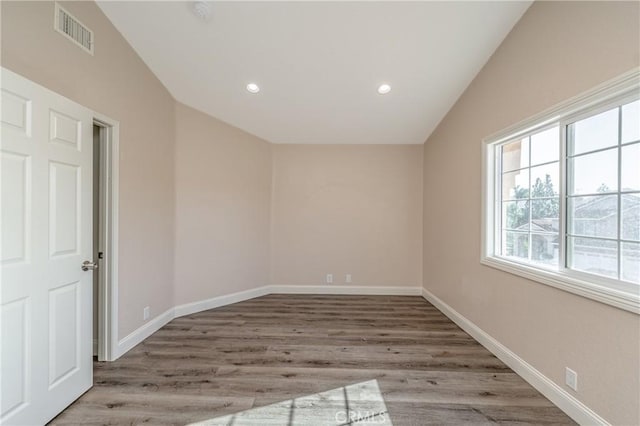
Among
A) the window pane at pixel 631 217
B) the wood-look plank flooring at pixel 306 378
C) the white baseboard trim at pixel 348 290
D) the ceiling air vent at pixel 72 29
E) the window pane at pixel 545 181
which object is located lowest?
the wood-look plank flooring at pixel 306 378

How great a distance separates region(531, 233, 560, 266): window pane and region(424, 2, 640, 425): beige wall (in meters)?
0.25

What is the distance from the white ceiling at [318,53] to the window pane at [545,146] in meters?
1.04

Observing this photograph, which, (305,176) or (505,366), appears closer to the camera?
(505,366)

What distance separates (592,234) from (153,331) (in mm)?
4089

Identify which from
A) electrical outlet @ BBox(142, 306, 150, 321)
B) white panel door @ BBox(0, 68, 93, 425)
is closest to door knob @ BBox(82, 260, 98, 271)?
white panel door @ BBox(0, 68, 93, 425)

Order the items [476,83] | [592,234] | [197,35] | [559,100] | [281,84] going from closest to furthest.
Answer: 1. [592,234]
2. [559,100]
3. [197,35]
4. [476,83]
5. [281,84]

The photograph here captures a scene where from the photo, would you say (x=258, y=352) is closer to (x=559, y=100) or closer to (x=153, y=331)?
(x=153, y=331)

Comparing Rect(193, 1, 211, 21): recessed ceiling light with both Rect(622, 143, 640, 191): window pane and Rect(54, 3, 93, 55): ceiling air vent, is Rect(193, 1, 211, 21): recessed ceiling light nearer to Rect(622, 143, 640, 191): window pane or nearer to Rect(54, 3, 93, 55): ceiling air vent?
Rect(54, 3, 93, 55): ceiling air vent

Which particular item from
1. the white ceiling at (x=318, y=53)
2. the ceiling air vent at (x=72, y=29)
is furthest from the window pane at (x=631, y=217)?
the ceiling air vent at (x=72, y=29)

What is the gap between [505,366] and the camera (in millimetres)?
2424

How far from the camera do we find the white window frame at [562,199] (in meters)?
1.58

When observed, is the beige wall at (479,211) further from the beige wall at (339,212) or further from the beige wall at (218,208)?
the beige wall at (218,208)

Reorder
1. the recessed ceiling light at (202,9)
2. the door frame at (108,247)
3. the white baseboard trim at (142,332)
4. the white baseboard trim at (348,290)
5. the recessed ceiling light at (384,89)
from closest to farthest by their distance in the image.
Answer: the recessed ceiling light at (202,9) → the door frame at (108,247) → the white baseboard trim at (142,332) → the recessed ceiling light at (384,89) → the white baseboard trim at (348,290)

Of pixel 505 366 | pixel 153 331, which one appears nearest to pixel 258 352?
pixel 153 331
